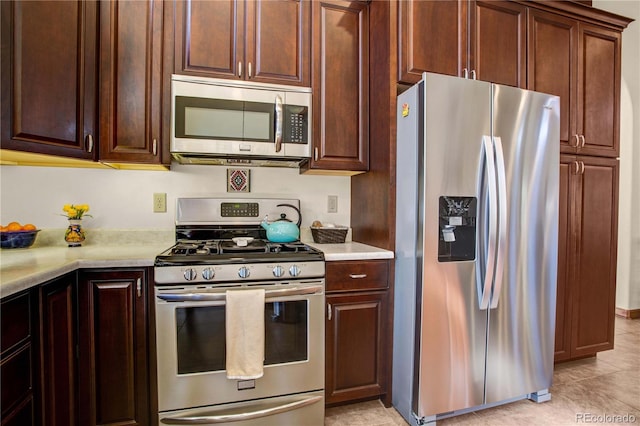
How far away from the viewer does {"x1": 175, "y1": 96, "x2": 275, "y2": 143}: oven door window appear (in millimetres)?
1717

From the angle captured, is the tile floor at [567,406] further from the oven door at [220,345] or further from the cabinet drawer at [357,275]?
the cabinet drawer at [357,275]

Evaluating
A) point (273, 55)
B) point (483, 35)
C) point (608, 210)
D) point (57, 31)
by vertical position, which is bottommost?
point (608, 210)

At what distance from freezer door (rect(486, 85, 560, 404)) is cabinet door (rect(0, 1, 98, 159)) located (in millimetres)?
2127

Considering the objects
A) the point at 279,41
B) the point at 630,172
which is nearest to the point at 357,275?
the point at 279,41

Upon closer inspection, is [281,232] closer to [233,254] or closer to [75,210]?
[233,254]

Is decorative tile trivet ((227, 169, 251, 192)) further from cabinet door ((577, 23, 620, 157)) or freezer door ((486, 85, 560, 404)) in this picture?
cabinet door ((577, 23, 620, 157))

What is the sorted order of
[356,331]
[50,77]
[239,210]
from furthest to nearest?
[239,210] → [356,331] → [50,77]

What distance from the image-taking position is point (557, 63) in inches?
85.0

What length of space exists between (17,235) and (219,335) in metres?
1.25

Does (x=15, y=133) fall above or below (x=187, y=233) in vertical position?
above

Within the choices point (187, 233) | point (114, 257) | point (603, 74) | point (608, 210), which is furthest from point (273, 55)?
point (608, 210)

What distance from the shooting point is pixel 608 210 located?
7.47ft

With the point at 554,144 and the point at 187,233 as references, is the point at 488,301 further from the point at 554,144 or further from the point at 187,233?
the point at 187,233

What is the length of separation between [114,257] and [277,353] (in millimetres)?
917
